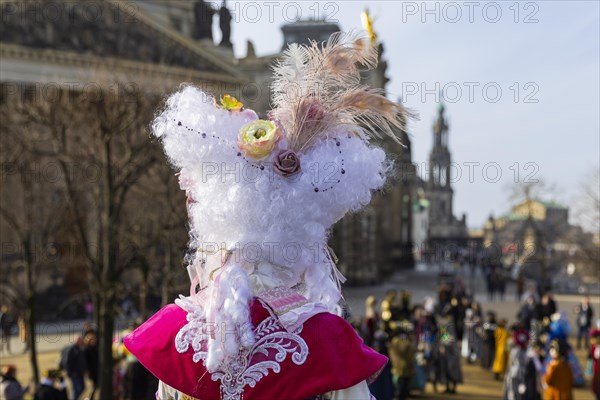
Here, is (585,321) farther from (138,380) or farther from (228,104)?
(228,104)

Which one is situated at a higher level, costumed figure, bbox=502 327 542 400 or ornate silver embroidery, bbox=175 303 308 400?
ornate silver embroidery, bbox=175 303 308 400

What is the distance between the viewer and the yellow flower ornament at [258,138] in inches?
123

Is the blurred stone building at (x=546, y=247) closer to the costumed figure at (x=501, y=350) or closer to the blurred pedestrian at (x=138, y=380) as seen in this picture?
the costumed figure at (x=501, y=350)

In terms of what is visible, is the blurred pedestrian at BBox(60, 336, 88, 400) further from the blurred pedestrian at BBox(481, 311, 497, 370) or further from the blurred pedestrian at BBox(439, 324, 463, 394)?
the blurred pedestrian at BBox(481, 311, 497, 370)

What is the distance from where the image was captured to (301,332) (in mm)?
2982

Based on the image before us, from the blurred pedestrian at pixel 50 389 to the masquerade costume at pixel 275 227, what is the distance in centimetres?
729

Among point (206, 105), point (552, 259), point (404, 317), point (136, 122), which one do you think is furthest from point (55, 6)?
point (552, 259)

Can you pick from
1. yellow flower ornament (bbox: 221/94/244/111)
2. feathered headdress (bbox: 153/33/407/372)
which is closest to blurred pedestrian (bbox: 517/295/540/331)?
feathered headdress (bbox: 153/33/407/372)

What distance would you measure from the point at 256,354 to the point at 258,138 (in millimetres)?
840

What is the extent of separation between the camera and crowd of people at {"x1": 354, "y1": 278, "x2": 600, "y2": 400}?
41.2 feet

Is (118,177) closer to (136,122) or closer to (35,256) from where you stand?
(136,122)

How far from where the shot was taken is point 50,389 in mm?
9930

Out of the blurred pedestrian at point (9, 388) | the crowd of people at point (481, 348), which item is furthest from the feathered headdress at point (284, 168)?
the blurred pedestrian at point (9, 388)

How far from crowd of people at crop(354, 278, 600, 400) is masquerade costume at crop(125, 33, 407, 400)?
4.87 metres
